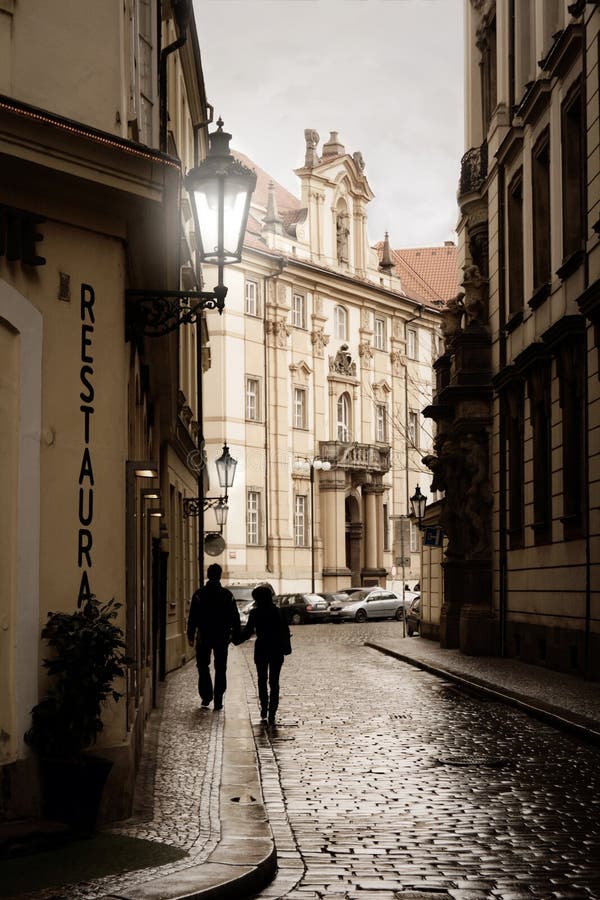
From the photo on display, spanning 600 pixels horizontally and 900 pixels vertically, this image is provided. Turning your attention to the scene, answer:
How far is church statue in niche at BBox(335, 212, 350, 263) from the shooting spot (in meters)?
69.6

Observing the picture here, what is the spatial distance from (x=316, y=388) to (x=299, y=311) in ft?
12.2

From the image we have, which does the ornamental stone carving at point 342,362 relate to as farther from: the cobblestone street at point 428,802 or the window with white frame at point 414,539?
the cobblestone street at point 428,802

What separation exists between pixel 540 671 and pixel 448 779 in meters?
13.0

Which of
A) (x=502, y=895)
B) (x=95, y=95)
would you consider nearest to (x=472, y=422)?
(x=95, y=95)

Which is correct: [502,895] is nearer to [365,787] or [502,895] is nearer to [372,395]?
[365,787]

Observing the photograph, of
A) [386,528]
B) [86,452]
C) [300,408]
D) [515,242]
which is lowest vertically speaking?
[86,452]

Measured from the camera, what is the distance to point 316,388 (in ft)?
221

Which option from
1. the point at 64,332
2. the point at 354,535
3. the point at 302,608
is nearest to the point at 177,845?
the point at 64,332

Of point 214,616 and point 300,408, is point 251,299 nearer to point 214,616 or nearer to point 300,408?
point 300,408

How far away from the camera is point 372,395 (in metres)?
71.8

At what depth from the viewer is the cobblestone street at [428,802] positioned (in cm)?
778

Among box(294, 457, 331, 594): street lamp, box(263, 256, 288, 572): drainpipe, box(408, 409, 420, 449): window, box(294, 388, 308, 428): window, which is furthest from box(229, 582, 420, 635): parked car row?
box(408, 409, 420, 449): window

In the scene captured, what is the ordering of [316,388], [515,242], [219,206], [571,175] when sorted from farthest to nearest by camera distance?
[316,388]
[515,242]
[571,175]
[219,206]

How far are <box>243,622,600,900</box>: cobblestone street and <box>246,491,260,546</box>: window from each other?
43.1 meters
